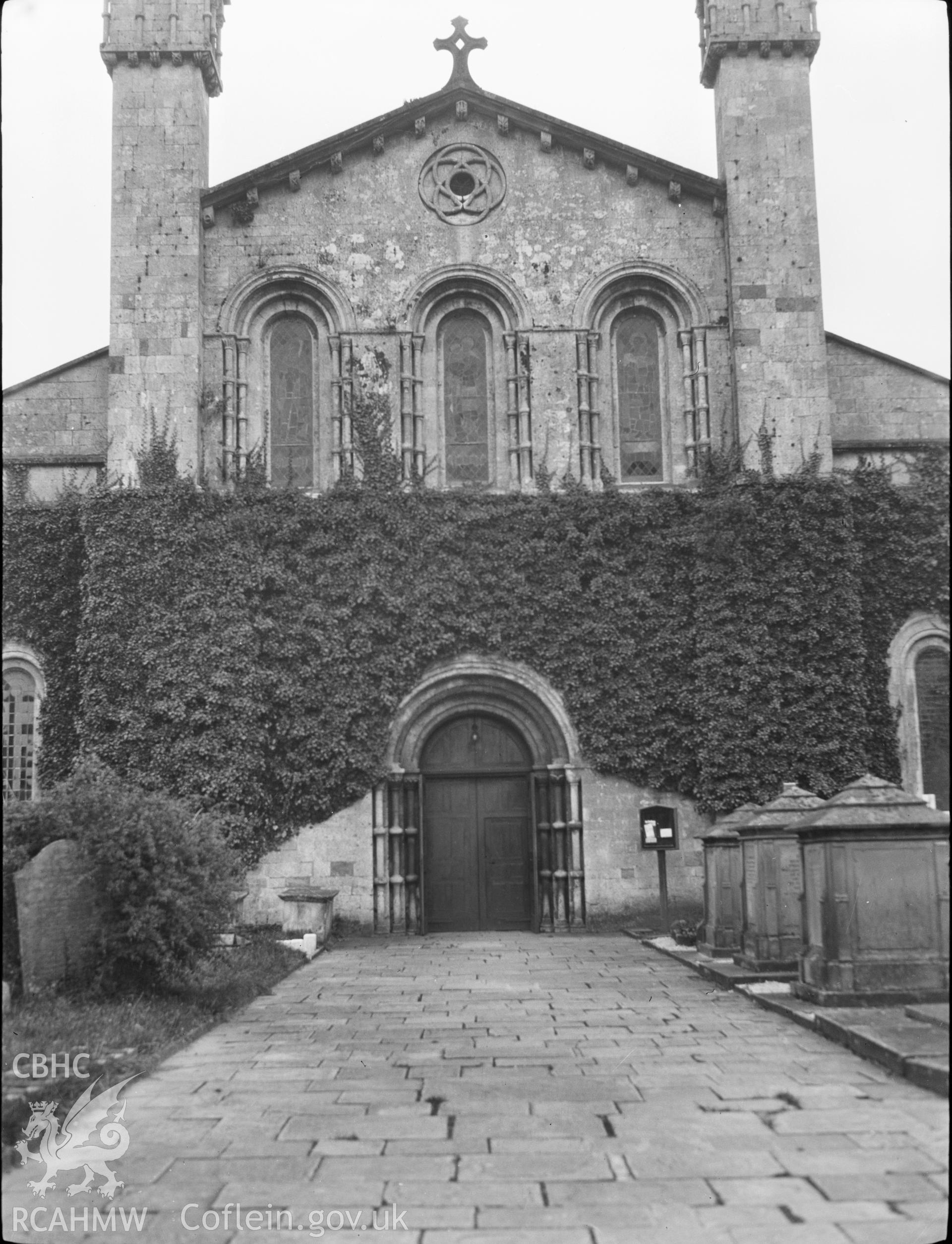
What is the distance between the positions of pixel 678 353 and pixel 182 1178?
15980 millimetres

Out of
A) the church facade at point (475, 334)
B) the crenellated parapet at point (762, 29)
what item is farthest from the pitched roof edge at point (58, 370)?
the crenellated parapet at point (762, 29)

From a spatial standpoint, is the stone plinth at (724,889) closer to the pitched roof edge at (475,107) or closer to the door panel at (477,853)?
the door panel at (477,853)

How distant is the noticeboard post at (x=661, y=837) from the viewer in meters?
16.5

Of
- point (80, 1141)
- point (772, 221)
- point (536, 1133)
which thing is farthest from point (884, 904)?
point (772, 221)

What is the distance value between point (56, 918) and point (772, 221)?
47.2 ft

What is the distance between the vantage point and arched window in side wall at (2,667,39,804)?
18.5m

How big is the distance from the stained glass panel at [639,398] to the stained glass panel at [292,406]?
455 centimetres

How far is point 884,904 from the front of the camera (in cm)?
887

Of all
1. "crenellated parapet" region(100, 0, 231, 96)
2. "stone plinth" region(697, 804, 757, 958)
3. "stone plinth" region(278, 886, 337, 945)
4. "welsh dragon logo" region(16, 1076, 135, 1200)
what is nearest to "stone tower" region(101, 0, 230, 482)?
"crenellated parapet" region(100, 0, 231, 96)

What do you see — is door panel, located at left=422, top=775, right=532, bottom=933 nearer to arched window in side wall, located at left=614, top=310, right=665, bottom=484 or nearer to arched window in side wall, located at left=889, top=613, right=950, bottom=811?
arched window in side wall, located at left=614, top=310, right=665, bottom=484

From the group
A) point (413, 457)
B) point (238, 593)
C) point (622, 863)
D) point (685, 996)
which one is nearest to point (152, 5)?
point (413, 457)

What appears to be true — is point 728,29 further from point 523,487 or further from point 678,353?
point 523,487

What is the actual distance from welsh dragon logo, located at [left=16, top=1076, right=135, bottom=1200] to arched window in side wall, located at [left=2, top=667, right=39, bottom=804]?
1267 cm

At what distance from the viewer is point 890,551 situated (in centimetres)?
1823
